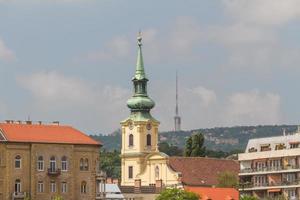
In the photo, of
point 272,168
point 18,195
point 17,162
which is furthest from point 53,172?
point 272,168

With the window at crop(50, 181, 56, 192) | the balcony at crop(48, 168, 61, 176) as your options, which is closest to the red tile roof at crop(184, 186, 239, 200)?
the balcony at crop(48, 168, 61, 176)

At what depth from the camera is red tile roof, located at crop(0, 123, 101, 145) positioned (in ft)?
461

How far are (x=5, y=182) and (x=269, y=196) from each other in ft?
117

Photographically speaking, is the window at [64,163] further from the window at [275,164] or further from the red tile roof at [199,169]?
the red tile roof at [199,169]

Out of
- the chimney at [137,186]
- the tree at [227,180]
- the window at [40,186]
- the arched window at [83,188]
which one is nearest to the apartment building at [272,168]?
the tree at [227,180]

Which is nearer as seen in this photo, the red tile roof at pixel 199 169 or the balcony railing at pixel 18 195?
the balcony railing at pixel 18 195

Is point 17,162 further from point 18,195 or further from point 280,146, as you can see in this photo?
point 280,146

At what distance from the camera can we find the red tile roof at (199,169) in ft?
607

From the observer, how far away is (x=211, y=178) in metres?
188

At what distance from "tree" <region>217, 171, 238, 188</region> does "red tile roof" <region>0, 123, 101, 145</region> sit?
34.7 metres

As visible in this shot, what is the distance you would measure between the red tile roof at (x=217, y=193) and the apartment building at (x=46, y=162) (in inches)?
727

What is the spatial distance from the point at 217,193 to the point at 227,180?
17.5 metres

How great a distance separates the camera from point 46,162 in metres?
141

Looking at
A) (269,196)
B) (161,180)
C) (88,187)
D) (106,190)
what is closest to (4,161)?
(88,187)
